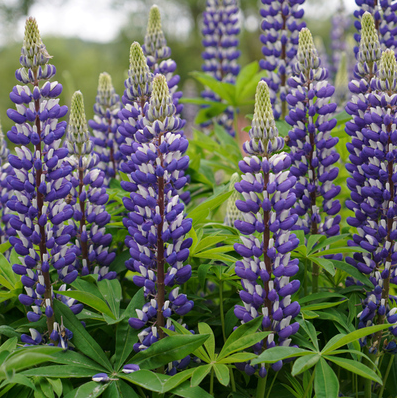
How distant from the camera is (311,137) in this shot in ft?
8.44

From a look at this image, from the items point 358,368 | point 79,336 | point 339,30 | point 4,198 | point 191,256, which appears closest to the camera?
point 358,368

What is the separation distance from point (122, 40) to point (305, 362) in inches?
1130

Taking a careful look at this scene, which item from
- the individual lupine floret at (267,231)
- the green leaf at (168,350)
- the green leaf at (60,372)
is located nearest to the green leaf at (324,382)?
the individual lupine floret at (267,231)

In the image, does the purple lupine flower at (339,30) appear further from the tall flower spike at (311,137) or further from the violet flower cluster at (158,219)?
the violet flower cluster at (158,219)

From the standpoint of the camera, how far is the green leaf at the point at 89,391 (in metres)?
1.85

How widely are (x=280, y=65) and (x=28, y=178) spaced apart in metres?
1.94

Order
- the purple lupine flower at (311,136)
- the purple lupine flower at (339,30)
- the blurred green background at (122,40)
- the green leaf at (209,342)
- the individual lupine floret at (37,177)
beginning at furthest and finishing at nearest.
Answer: the blurred green background at (122,40) < the purple lupine flower at (339,30) < the purple lupine flower at (311,136) < the individual lupine floret at (37,177) < the green leaf at (209,342)

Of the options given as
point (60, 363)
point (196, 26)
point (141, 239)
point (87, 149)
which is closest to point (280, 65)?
point (87, 149)

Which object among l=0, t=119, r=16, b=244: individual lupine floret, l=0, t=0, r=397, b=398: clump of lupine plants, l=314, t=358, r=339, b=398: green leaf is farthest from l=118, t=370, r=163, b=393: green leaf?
l=0, t=119, r=16, b=244: individual lupine floret

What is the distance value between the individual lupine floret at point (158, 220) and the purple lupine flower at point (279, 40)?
4.55 feet

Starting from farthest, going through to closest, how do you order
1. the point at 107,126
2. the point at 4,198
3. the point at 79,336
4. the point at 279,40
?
the point at 279,40
the point at 107,126
the point at 4,198
the point at 79,336

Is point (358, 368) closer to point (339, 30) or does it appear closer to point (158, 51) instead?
point (158, 51)

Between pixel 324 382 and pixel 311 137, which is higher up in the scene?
pixel 311 137

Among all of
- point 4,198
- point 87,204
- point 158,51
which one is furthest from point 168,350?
point 158,51
